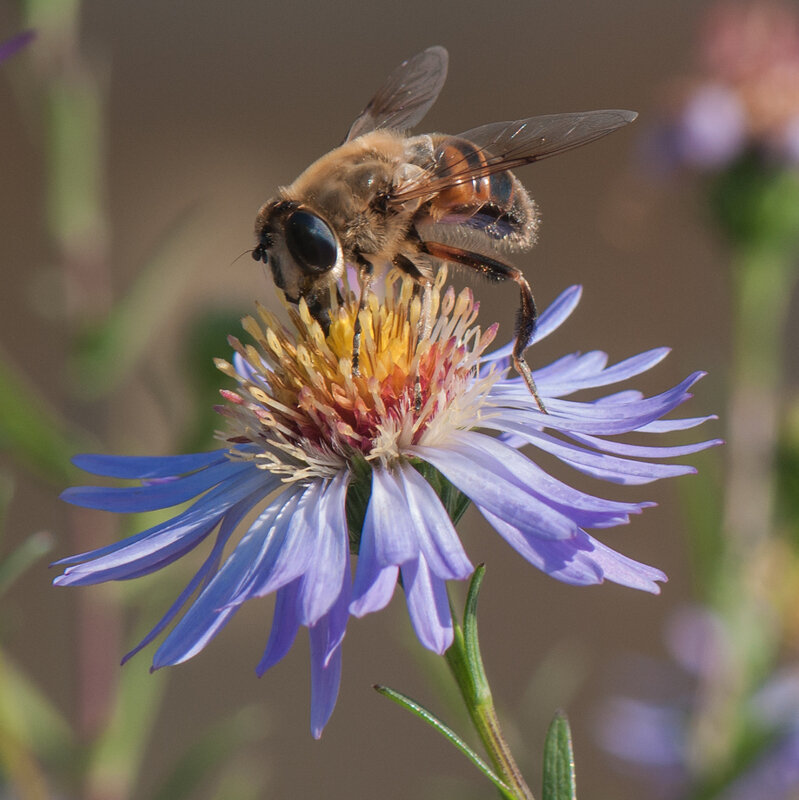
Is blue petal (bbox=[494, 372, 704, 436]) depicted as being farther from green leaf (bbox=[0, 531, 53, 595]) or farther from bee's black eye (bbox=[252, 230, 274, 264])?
green leaf (bbox=[0, 531, 53, 595])

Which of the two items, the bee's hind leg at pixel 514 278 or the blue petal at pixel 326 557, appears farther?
the bee's hind leg at pixel 514 278

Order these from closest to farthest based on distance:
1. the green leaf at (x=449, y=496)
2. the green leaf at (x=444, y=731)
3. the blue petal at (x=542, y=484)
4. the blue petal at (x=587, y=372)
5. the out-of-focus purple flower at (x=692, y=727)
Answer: the green leaf at (x=444, y=731), the blue petal at (x=542, y=484), the green leaf at (x=449, y=496), the blue petal at (x=587, y=372), the out-of-focus purple flower at (x=692, y=727)

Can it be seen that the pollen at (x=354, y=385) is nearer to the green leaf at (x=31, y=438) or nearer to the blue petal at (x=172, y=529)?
the blue petal at (x=172, y=529)

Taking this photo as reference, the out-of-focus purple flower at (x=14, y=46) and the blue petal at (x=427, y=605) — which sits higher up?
the out-of-focus purple flower at (x=14, y=46)

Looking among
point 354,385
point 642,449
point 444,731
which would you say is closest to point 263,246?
point 354,385

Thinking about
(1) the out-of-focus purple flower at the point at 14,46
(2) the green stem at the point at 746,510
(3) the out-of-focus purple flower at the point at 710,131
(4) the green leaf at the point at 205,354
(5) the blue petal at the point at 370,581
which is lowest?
(2) the green stem at the point at 746,510

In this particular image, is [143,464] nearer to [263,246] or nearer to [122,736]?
[263,246]

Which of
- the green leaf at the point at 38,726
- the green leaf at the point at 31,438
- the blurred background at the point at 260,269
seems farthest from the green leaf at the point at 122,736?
the blurred background at the point at 260,269
